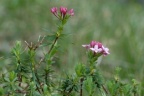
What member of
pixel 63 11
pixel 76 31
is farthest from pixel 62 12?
pixel 76 31

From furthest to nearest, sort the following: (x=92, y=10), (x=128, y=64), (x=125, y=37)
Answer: (x=92, y=10), (x=125, y=37), (x=128, y=64)

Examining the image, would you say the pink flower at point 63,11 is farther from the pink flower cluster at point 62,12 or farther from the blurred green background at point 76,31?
the blurred green background at point 76,31

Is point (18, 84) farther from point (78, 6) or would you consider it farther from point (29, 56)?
point (78, 6)

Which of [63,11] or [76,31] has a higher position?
[76,31]

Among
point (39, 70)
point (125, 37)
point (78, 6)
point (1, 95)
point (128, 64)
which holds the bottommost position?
point (1, 95)

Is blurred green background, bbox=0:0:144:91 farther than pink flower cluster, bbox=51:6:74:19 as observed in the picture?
Yes

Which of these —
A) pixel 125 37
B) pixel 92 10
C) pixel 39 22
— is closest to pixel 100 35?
pixel 125 37

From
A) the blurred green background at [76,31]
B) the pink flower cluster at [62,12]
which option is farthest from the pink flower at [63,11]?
the blurred green background at [76,31]

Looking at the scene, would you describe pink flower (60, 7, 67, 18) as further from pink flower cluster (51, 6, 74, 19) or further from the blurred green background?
the blurred green background

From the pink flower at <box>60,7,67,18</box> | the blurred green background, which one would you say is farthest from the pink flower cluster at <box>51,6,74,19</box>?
the blurred green background

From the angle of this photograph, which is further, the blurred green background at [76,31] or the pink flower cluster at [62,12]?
the blurred green background at [76,31]

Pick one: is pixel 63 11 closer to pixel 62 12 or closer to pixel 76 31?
pixel 62 12
